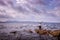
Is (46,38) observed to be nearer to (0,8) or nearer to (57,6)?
(57,6)

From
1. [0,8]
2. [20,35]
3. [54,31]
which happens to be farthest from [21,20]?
[54,31]

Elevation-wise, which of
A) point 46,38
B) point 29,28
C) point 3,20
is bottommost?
point 46,38

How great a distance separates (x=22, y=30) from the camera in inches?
106

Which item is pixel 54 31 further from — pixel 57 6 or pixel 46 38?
pixel 57 6

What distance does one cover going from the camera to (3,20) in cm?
270

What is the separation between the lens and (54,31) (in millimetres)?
2684

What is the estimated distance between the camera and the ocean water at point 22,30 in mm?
2674

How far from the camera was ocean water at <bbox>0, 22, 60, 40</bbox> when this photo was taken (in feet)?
8.77

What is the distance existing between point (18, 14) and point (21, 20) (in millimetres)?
127

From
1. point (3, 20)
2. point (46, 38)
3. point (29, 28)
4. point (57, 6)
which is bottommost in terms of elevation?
point (46, 38)

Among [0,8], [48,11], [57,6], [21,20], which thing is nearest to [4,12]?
[0,8]

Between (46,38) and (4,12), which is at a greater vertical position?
(4,12)

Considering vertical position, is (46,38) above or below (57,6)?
below

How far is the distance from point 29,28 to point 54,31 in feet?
1.51
